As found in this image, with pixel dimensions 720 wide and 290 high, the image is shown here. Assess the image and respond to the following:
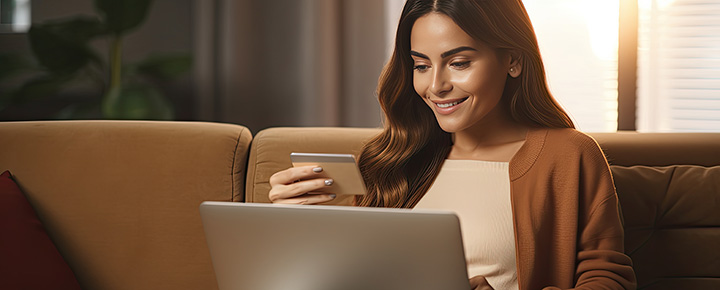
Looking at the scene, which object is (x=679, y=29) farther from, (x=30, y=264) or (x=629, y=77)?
(x=30, y=264)

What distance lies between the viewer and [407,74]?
1.36 metres

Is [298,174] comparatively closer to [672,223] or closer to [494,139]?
[494,139]

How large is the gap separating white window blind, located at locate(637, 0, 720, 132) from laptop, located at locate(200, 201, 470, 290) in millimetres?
1961

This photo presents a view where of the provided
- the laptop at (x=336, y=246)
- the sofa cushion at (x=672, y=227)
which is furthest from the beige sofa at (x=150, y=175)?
the laptop at (x=336, y=246)

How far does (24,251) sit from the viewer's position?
1.45 meters

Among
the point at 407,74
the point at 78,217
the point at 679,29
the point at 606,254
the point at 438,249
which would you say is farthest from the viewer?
the point at 679,29

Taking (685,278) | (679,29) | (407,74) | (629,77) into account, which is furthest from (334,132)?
(679,29)

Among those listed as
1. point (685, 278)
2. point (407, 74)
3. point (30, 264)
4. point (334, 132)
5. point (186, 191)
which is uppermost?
point (407, 74)

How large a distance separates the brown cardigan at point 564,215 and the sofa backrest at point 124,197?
0.78 m

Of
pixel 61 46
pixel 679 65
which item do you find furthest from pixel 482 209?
pixel 61 46

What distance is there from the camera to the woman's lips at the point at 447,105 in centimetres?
121

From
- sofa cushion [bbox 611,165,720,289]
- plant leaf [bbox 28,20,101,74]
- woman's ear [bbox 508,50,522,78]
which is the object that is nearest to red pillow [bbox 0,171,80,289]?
plant leaf [bbox 28,20,101,74]

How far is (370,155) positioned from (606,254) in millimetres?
559

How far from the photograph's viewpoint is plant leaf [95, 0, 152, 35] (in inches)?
87.4
